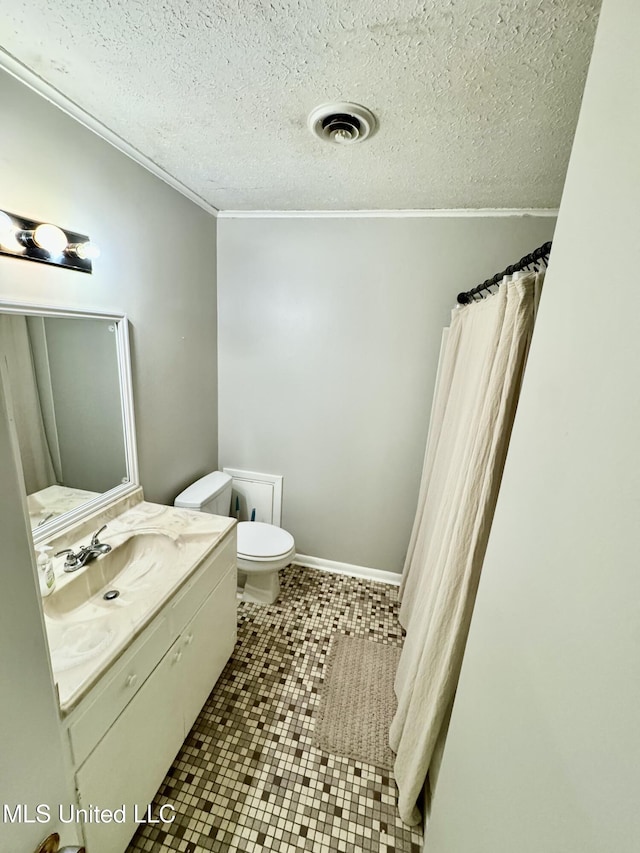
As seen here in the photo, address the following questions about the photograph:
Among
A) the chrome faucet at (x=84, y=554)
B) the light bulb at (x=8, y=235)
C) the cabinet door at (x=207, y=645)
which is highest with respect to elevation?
the light bulb at (x=8, y=235)

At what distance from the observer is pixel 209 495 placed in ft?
6.68

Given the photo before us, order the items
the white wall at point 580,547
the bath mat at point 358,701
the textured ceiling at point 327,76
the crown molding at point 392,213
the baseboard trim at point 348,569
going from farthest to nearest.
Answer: the baseboard trim at point 348,569 < the crown molding at point 392,213 < the bath mat at point 358,701 < the textured ceiling at point 327,76 < the white wall at point 580,547

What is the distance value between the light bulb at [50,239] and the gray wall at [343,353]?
1101 mm

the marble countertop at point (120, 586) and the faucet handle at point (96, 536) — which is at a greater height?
the faucet handle at point (96, 536)

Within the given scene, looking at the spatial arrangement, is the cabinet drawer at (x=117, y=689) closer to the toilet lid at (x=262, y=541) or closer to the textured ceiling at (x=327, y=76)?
the toilet lid at (x=262, y=541)

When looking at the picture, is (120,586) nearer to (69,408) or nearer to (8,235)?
(69,408)

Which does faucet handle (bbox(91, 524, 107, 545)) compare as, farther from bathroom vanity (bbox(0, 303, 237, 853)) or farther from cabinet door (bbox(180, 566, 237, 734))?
cabinet door (bbox(180, 566, 237, 734))

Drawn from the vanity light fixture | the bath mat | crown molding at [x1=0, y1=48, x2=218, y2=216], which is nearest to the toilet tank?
the bath mat

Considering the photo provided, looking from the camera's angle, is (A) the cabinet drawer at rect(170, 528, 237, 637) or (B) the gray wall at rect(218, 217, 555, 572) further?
(B) the gray wall at rect(218, 217, 555, 572)

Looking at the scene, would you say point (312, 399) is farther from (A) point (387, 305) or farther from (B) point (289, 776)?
(B) point (289, 776)

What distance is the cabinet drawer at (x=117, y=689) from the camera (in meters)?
0.82

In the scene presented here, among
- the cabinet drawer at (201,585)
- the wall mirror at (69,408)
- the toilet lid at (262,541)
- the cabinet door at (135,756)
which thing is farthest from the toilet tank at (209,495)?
the cabinet door at (135,756)

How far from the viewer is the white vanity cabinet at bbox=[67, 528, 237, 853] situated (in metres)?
0.87

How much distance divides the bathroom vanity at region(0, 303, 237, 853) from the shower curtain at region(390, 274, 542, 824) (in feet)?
2.82
